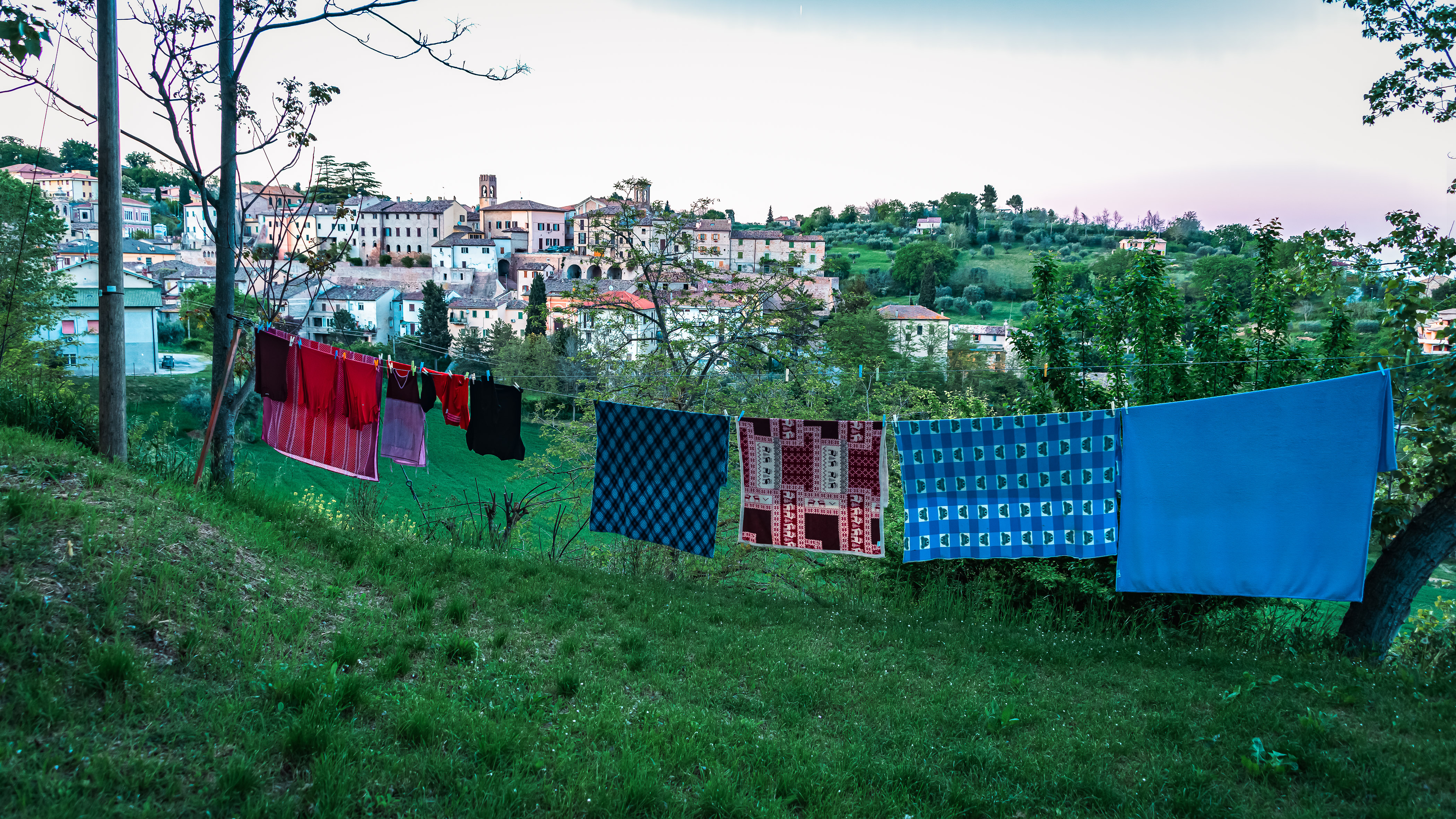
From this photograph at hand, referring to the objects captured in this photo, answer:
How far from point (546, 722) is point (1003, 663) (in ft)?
9.25

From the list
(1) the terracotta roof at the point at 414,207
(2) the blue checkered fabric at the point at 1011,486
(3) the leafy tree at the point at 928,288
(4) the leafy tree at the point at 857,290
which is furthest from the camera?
(1) the terracotta roof at the point at 414,207

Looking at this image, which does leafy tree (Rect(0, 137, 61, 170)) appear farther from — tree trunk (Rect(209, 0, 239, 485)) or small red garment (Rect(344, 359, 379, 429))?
small red garment (Rect(344, 359, 379, 429))

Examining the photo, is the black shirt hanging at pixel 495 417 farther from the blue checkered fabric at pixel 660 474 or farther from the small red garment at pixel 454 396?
the blue checkered fabric at pixel 660 474

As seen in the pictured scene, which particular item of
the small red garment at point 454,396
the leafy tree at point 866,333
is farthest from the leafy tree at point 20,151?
the leafy tree at point 866,333

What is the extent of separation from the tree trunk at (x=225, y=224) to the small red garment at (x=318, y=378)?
57 cm

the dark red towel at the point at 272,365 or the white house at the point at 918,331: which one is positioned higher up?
the white house at the point at 918,331

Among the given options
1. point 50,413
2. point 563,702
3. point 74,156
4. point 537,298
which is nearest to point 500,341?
point 537,298

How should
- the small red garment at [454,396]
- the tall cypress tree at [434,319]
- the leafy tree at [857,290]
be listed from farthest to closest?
the tall cypress tree at [434,319] → the leafy tree at [857,290] → the small red garment at [454,396]

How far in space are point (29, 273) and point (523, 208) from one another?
224 ft

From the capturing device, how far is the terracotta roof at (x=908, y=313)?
51488 mm

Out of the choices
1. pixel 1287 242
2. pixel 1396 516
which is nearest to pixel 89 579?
A: pixel 1396 516

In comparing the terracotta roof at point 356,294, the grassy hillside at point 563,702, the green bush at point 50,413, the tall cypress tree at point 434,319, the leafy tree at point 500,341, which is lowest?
the grassy hillside at point 563,702

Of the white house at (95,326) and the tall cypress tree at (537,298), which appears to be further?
the tall cypress tree at (537,298)

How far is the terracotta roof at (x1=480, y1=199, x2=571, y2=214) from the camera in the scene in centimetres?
8544
